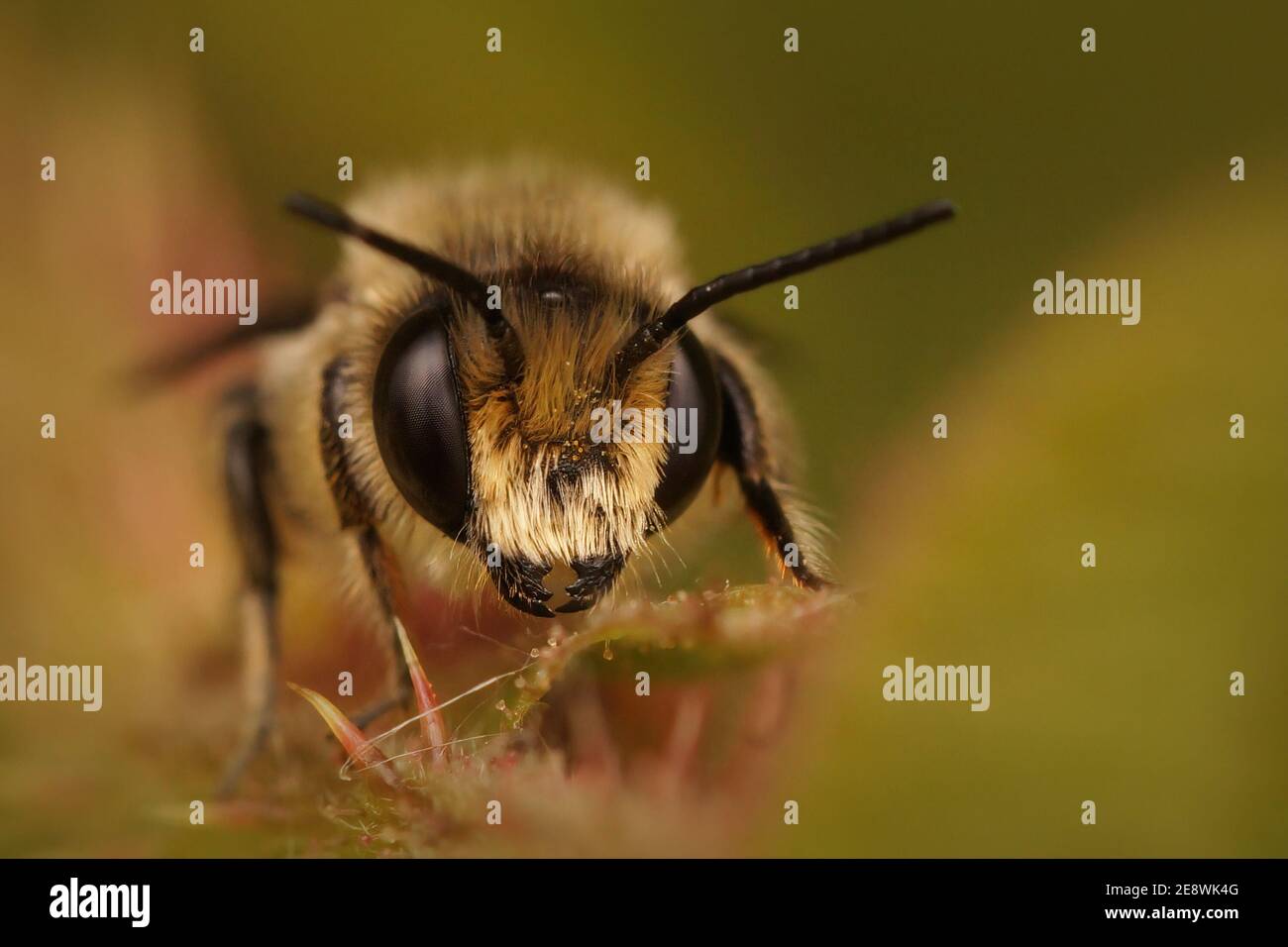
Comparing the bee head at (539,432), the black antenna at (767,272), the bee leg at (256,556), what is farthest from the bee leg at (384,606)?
the black antenna at (767,272)

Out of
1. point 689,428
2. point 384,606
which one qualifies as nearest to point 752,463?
point 689,428

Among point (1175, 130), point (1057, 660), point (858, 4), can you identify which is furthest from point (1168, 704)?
point (858, 4)

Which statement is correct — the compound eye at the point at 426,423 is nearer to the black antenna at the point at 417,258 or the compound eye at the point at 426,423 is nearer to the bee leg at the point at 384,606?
the black antenna at the point at 417,258

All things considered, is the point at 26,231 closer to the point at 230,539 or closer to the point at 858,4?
the point at 230,539

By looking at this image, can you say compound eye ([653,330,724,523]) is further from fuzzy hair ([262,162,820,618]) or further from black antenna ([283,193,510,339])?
Answer: black antenna ([283,193,510,339])

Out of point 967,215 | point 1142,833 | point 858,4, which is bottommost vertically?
point 1142,833

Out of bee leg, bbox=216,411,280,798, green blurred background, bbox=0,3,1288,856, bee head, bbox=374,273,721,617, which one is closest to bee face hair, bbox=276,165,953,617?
bee head, bbox=374,273,721,617
